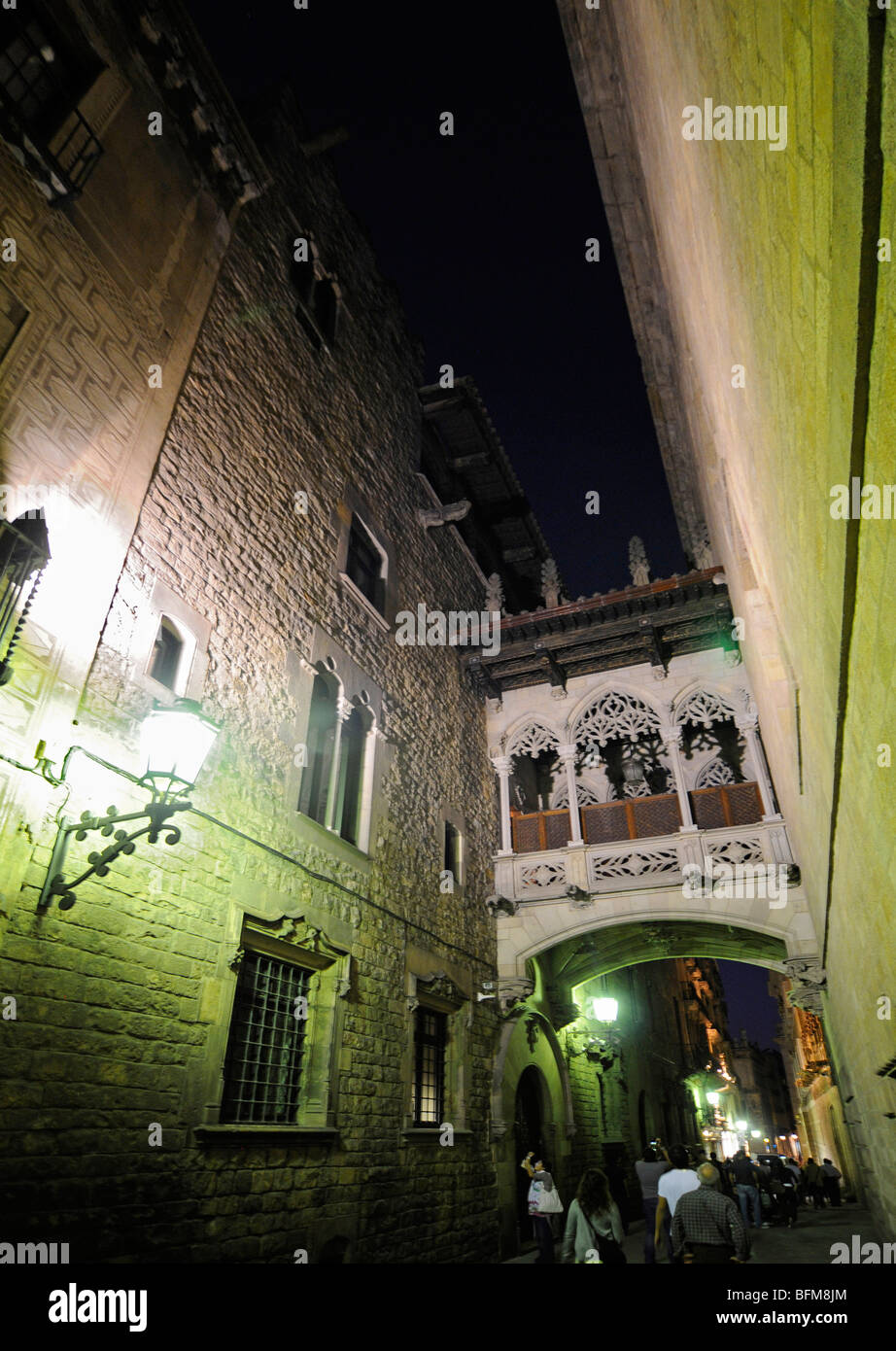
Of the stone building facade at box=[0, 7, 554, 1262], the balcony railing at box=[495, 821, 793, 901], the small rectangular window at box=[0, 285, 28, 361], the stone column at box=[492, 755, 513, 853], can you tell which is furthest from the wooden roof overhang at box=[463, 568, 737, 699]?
the small rectangular window at box=[0, 285, 28, 361]

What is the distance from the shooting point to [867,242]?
1580 mm

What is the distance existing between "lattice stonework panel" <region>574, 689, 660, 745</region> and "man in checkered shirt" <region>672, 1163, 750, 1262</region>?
8.48 metres

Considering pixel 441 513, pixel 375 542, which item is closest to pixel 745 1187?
pixel 375 542

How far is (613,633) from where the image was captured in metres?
13.1

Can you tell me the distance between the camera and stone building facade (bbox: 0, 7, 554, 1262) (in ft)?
15.4

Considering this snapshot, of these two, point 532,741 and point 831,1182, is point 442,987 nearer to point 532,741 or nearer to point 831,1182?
point 532,741

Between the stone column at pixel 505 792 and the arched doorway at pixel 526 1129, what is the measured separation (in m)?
3.72

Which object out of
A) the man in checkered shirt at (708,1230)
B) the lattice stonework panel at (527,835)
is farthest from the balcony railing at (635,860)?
the man in checkered shirt at (708,1230)

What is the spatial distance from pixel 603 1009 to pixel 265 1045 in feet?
Answer: 35.4

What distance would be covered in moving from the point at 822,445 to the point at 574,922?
1037cm

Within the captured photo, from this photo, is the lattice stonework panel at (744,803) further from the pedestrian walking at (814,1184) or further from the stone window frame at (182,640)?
the pedestrian walking at (814,1184)

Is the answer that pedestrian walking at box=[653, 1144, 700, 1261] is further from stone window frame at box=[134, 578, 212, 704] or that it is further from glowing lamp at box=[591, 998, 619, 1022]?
glowing lamp at box=[591, 998, 619, 1022]

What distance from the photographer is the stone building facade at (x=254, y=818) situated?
15.4ft
